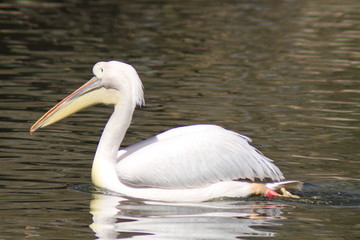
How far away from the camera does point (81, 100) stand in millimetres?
7039

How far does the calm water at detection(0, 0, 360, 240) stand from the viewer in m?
6.09

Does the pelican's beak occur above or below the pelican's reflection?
above

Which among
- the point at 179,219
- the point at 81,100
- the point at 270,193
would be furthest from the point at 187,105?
the point at 179,219

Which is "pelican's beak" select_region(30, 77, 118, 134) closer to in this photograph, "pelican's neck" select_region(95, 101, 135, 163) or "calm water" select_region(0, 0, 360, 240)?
"pelican's neck" select_region(95, 101, 135, 163)

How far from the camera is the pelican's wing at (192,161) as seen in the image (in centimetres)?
658

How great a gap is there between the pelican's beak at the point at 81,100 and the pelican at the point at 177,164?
73mm

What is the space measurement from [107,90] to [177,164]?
33.2 inches

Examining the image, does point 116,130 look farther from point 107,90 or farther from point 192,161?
point 192,161

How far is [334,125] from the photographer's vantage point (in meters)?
9.30

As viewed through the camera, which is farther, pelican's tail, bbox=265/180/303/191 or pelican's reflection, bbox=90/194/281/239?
pelican's tail, bbox=265/180/303/191

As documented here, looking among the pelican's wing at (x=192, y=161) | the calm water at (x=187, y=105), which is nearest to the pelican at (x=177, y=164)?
the pelican's wing at (x=192, y=161)

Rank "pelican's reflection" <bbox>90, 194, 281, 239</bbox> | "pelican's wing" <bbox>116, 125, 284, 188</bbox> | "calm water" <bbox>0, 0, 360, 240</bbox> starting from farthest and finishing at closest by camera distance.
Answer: "pelican's wing" <bbox>116, 125, 284, 188</bbox>, "calm water" <bbox>0, 0, 360, 240</bbox>, "pelican's reflection" <bbox>90, 194, 281, 239</bbox>

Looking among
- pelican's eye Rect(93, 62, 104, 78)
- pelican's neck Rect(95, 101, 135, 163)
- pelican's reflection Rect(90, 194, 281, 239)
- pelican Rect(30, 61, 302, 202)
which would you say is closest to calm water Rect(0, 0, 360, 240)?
pelican's reflection Rect(90, 194, 281, 239)

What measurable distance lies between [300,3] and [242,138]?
16880 millimetres
